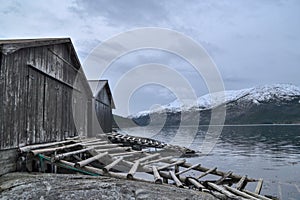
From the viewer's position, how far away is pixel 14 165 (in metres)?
9.60

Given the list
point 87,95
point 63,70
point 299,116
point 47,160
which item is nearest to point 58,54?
point 63,70

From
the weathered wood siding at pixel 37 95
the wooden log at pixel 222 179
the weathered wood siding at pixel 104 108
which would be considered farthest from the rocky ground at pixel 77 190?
the weathered wood siding at pixel 104 108

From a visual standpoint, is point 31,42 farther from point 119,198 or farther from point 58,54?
point 119,198

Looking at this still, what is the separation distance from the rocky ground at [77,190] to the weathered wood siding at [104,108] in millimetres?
16209

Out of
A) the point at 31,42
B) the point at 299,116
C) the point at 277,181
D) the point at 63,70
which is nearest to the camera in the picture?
the point at 31,42

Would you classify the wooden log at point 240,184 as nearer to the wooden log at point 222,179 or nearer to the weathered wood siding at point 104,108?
the wooden log at point 222,179

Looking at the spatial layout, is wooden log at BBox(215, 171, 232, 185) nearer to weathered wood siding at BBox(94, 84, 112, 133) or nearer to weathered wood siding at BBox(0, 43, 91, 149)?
weathered wood siding at BBox(0, 43, 91, 149)

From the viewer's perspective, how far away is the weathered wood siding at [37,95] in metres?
9.45

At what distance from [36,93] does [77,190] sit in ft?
19.7

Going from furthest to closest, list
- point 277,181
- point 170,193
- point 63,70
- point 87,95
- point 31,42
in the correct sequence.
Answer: point 87,95 < point 277,181 < point 63,70 < point 31,42 < point 170,193

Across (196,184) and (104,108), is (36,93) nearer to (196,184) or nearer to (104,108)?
(196,184)

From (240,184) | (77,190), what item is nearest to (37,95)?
(77,190)

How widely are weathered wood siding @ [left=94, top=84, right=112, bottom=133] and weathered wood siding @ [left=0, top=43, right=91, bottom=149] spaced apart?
768cm

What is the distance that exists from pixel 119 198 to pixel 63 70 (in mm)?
10444
